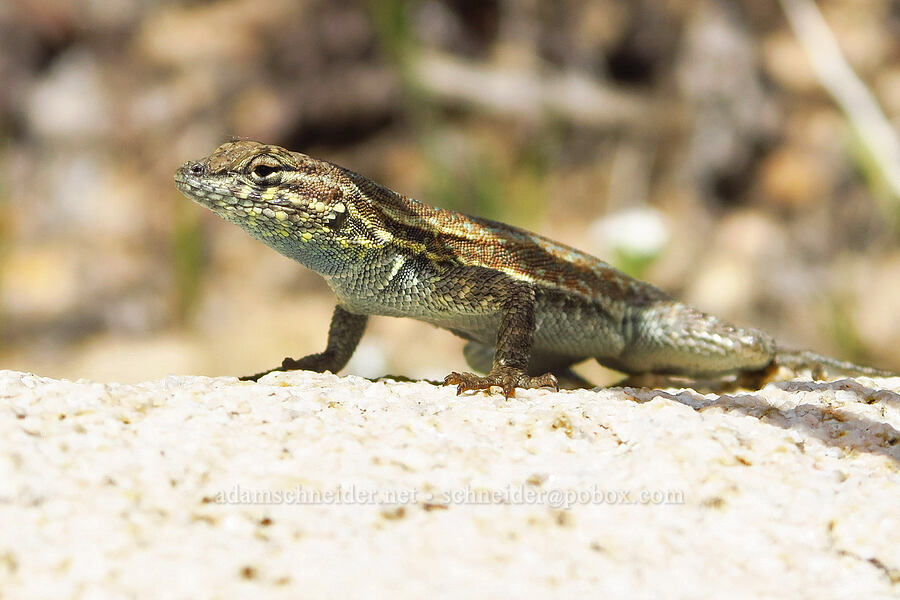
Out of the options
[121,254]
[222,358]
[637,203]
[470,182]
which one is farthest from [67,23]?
[637,203]

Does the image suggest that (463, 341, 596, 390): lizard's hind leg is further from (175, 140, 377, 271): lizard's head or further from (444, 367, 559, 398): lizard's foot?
(175, 140, 377, 271): lizard's head

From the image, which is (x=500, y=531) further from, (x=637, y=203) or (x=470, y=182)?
(x=637, y=203)

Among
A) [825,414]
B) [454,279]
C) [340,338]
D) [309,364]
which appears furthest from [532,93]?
[825,414]

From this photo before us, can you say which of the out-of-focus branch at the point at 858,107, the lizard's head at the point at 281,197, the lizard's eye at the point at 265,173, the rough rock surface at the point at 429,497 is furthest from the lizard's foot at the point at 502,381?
the out-of-focus branch at the point at 858,107

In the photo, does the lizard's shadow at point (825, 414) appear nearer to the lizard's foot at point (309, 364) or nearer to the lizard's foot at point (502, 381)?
the lizard's foot at point (502, 381)

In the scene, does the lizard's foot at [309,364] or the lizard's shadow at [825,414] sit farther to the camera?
the lizard's foot at [309,364]
